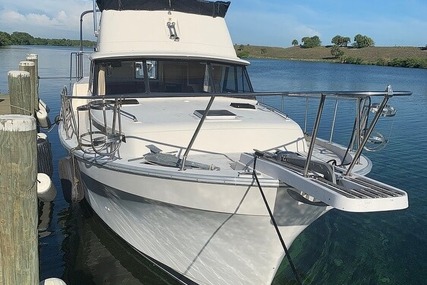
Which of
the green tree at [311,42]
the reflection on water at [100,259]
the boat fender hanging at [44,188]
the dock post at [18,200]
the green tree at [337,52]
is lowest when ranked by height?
the reflection on water at [100,259]

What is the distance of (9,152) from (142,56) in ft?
12.5

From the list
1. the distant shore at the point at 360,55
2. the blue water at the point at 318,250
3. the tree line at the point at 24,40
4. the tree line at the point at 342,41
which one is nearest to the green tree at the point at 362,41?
the tree line at the point at 342,41

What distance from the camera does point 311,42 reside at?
379 feet

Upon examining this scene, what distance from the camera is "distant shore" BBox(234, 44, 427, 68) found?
241 ft

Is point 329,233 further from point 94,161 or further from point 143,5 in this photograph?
point 143,5

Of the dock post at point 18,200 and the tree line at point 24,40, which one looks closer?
the dock post at point 18,200

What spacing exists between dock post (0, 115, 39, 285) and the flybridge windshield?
10.9 ft

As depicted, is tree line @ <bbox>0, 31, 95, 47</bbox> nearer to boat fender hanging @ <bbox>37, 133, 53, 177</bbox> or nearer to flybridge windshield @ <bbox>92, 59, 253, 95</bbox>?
boat fender hanging @ <bbox>37, 133, 53, 177</bbox>

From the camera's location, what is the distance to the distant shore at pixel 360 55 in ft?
241

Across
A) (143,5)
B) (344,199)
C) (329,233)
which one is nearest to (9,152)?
(344,199)

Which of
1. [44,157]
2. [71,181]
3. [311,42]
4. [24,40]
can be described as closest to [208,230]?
[71,181]

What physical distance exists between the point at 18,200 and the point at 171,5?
5646 millimetres

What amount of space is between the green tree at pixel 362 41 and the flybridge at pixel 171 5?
361ft

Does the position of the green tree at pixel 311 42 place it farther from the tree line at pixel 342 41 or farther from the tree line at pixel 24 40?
the tree line at pixel 24 40
